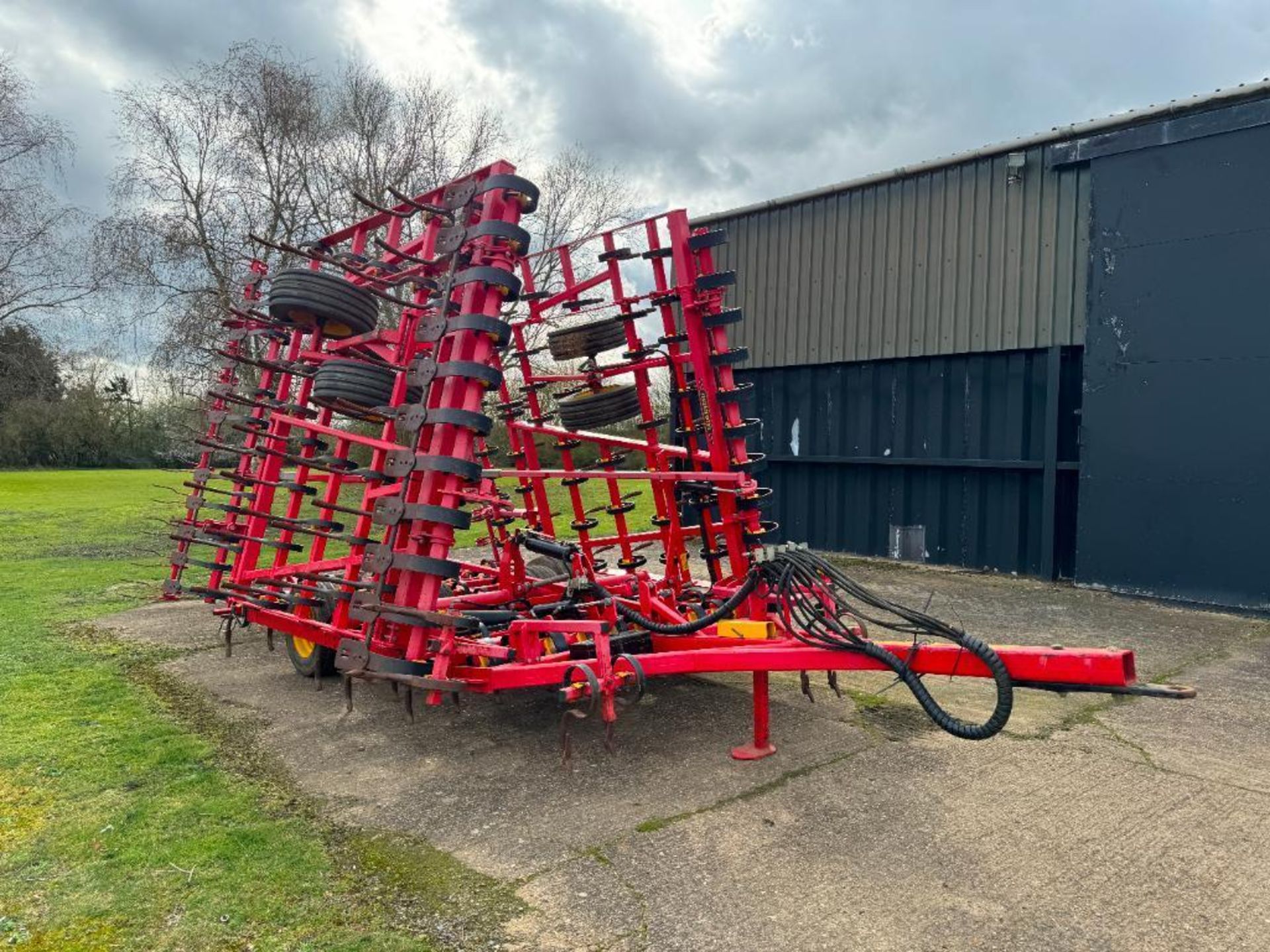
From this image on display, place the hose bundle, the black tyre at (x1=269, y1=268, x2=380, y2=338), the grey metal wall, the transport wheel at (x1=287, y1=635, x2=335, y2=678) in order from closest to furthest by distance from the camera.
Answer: the hose bundle < the black tyre at (x1=269, y1=268, x2=380, y2=338) < the transport wheel at (x1=287, y1=635, x2=335, y2=678) < the grey metal wall

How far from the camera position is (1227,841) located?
3.41 metres

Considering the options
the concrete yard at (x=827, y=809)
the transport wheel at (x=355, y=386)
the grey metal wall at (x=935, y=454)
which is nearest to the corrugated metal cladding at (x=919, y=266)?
the grey metal wall at (x=935, y=454)

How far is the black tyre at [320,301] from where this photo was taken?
527cm

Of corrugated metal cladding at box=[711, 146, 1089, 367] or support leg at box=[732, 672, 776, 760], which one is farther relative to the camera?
corrugated metal cladding at box=[711, 146, 1089, 367]

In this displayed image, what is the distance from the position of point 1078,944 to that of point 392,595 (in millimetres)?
2938

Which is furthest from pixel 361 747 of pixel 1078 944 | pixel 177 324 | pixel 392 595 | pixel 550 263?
pixel 550 263

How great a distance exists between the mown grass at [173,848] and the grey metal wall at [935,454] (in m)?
8.22

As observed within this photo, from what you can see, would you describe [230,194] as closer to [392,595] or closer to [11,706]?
[11,706]

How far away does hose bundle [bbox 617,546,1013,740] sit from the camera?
3268mm

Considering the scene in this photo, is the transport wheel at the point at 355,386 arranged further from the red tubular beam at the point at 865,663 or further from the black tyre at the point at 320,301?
the red tubular beam at the point at 865,663

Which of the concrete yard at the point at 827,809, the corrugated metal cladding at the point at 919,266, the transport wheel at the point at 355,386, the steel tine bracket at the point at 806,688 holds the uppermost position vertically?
the corrugated metal cladding at the point at 919,266

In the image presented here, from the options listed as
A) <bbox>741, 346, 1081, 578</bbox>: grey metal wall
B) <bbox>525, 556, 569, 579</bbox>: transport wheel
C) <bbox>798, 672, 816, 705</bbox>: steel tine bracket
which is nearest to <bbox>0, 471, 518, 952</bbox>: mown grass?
<bbox>525, 556, 569, 579</bbox>: transport wheel

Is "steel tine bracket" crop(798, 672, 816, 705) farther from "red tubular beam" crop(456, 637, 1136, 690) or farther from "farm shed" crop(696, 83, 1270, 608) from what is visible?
"farm shed" crop(696, 83, 1270, 608)

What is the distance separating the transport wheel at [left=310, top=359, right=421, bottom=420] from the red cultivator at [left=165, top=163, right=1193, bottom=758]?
Answer: 0.04ft
